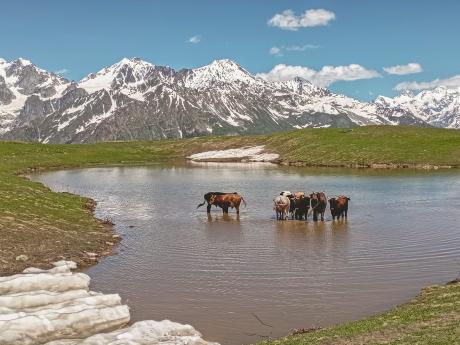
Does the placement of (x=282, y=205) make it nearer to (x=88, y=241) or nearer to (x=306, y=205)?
(x=306, y=205)

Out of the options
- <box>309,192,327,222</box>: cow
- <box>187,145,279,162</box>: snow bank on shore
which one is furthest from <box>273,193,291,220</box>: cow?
<box>187,145,279,162</box>: snow bank on shore

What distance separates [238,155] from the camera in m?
162

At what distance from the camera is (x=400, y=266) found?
29.5 metres

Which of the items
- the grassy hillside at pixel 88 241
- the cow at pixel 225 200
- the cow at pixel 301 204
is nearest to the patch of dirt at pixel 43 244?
the grassy hillside at pixel 88 241

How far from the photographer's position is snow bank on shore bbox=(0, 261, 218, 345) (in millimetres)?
17781

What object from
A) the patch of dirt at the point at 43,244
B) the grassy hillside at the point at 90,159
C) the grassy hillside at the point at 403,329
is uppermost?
the grassy hillside at the point at 90,159

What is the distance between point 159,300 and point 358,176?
243 ft

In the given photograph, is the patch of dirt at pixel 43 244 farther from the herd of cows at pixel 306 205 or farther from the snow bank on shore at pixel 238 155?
the snow bank on shore at pixel 238 155

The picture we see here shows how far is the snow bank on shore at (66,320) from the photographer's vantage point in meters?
17.8

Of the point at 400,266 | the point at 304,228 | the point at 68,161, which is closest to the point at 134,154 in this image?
the point at 68,161

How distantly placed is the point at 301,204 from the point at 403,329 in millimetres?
29237

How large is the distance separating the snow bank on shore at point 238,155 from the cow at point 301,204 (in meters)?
102

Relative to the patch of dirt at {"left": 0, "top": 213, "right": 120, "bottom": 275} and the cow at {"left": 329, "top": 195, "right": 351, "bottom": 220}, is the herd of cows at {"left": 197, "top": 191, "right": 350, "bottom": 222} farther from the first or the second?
the patch of dirt at {"left": 0, "top": 213, "right": 120, "bottom": 275}

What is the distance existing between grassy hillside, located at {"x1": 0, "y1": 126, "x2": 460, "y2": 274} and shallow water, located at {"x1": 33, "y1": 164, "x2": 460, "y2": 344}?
3275 millimetres
